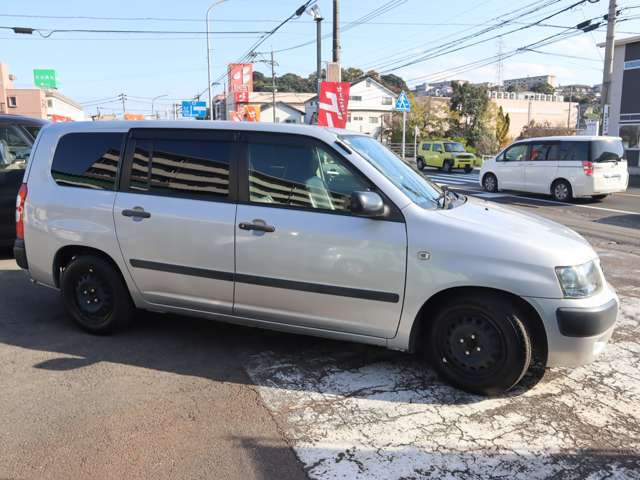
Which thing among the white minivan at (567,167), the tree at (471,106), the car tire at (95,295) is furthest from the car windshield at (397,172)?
the tree at (471,106)

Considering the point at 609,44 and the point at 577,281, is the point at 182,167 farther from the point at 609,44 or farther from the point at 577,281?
the point at 609,44

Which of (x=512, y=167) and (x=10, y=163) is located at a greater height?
(x=10, y=163)

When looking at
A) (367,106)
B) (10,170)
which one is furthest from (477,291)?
(367,106)

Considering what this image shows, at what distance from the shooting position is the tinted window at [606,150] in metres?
14.5

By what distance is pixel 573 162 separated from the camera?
14984mm

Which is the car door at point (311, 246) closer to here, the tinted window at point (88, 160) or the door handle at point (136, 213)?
the door handle at point (136, 213)

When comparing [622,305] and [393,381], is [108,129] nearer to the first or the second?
[393,381]

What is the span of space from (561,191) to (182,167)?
13.6m

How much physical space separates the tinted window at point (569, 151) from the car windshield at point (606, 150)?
193 mm

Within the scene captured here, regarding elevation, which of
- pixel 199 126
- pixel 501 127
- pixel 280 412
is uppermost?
pixel 501 127

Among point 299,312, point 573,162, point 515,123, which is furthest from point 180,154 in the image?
point 515,123

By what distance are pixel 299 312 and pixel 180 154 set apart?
5.31 ft

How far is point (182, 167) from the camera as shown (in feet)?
14.3

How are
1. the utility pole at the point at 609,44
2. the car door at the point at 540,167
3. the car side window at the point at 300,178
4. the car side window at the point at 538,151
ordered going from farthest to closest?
the utility pole at the point at 609,44 < the car side window at the point at 538,151 < the car door at the point at 540,167 < the car side window at the point at 300,178
